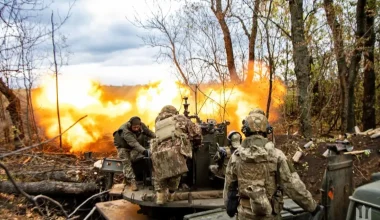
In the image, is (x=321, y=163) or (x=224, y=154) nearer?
(x=224, y=154)

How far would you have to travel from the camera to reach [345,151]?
17.0ft

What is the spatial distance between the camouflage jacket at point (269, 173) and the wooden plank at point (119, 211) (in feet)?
12.8

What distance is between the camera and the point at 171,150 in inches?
285

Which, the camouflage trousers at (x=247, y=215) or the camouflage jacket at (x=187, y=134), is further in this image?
the camouflage jacket at (x=187, y=134)

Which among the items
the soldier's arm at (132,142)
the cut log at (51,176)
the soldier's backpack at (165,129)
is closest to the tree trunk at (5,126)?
the cut log at (51,176)

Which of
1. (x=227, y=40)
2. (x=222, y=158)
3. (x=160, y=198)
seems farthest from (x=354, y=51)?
(x=160, y=198)

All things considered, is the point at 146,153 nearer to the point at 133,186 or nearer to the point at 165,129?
the point at 133,186

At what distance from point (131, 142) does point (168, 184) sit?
5.43 ft

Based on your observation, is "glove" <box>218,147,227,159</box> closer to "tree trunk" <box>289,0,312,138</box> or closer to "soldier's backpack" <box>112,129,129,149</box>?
"soldier's backpack" <box>112,129,129,149</box>

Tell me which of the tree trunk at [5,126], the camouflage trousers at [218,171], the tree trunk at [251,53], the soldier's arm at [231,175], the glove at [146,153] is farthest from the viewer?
the tree trunk at [251,53]

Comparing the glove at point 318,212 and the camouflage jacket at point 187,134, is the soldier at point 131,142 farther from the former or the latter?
the glove at point 318,212

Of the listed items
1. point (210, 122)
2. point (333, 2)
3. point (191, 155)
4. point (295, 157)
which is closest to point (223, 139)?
point (210, 122)

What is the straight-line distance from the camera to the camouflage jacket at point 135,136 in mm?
8703

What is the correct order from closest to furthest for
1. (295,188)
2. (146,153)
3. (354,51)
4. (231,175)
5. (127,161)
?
(295,188) → (231,175) → (146,153) → (127,161) → (354,51)
